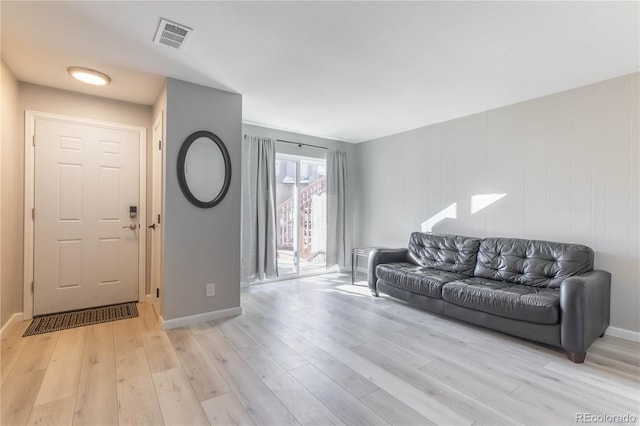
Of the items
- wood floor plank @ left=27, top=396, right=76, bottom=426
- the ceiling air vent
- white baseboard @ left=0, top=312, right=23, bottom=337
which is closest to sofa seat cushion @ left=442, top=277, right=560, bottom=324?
wood floor plank @ left=27, top=396, right=76, bottom=426

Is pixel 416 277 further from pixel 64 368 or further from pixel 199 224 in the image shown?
pixel 64 368

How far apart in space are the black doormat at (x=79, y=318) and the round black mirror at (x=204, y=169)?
1.49 m

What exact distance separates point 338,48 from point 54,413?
9.82 ft

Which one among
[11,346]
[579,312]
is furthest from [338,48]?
[11,346]

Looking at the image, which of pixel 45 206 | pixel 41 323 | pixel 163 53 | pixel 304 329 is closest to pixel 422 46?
pixel 163 53

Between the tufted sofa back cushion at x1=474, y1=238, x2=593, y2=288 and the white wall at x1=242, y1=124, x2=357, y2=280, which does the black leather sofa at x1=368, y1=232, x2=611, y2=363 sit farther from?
the white wall at x1=242, y1=124, x2=357, y2=280

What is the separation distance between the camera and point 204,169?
3051 millimetres

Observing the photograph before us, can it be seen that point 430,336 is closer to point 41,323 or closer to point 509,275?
point 509,275

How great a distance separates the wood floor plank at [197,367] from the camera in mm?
1883

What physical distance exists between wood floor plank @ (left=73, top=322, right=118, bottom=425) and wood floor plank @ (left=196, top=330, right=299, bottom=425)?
2.08 feet

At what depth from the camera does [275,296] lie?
3.93 metres

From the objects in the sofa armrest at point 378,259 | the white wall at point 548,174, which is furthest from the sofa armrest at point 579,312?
the sofa armrest at point 378,259

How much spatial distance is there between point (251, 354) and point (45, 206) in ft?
8.83

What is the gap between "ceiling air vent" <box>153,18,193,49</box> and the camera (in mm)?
2026
